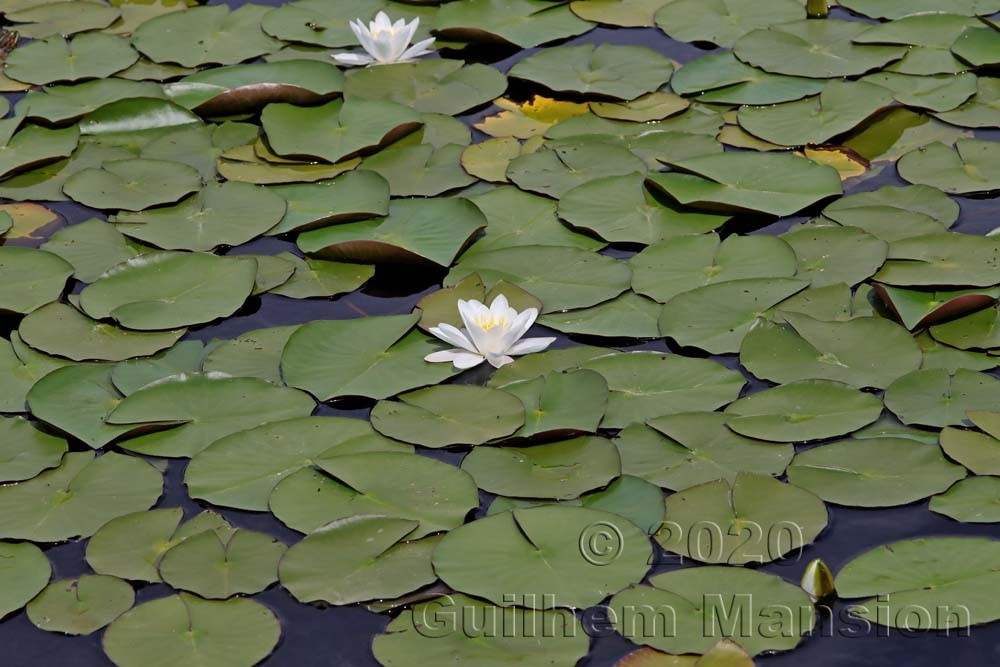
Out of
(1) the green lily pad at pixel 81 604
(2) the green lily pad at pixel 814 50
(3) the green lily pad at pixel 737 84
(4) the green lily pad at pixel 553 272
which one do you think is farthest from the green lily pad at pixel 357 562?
(2) the green lily pad at pixel 814 50

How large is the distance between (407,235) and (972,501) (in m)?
1.96

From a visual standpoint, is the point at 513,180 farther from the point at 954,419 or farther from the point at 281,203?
the point at 954,419

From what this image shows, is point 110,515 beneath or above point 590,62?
beneath

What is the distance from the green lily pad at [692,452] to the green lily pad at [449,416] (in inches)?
12.6

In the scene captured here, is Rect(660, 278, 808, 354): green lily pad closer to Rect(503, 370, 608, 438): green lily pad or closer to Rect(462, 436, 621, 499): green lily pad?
Rect(503, 370, 608, 438): green lily pad

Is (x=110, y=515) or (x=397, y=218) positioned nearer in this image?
(x=110, y=515)

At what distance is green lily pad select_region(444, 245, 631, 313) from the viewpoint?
3713 mm

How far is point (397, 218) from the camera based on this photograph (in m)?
4.07

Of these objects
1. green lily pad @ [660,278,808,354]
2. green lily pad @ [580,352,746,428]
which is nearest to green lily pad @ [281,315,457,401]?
green lily pad @ [580,352,746,428]

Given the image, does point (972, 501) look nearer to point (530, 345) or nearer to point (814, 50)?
point (530, 345)

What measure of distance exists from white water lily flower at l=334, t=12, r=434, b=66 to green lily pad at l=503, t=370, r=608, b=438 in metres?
2.17

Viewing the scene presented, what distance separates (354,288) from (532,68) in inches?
63.2

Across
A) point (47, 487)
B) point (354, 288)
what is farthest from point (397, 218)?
point (47, 487)

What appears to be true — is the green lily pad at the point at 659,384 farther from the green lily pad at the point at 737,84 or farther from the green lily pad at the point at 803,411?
the green lily pad at the point at 737,84
